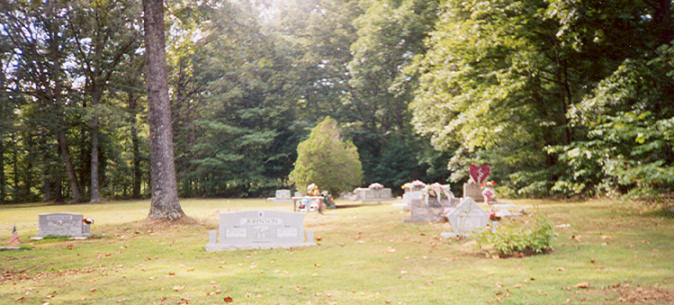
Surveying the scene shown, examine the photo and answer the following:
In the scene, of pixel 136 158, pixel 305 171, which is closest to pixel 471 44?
pixel 305 171

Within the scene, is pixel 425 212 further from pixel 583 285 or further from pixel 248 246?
pixel 583 285

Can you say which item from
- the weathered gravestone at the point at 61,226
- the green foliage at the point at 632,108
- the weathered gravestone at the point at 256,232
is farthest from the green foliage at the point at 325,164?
the weathered gravestone at the point at 256,232

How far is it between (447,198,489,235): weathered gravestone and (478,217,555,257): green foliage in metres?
2.11

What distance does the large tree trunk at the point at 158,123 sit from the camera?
14484 millimetres

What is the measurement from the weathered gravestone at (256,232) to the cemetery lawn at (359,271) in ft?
1.19

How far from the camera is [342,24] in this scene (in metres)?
39.7

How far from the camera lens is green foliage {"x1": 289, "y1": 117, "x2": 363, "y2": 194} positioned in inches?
981

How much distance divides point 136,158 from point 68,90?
1013 cm

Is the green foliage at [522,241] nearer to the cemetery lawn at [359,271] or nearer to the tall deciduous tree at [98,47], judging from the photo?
the cemetery lawn at [359,271]

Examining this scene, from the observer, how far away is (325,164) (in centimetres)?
2495

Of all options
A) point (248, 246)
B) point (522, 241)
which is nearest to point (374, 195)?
point (248, 246)

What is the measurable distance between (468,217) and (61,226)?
11176mm

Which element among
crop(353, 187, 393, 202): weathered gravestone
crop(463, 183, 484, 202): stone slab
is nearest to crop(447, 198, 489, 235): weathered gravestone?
crop(463, 183, 484, 202): stone slab

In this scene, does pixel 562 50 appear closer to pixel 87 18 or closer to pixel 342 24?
pixel 342 24
